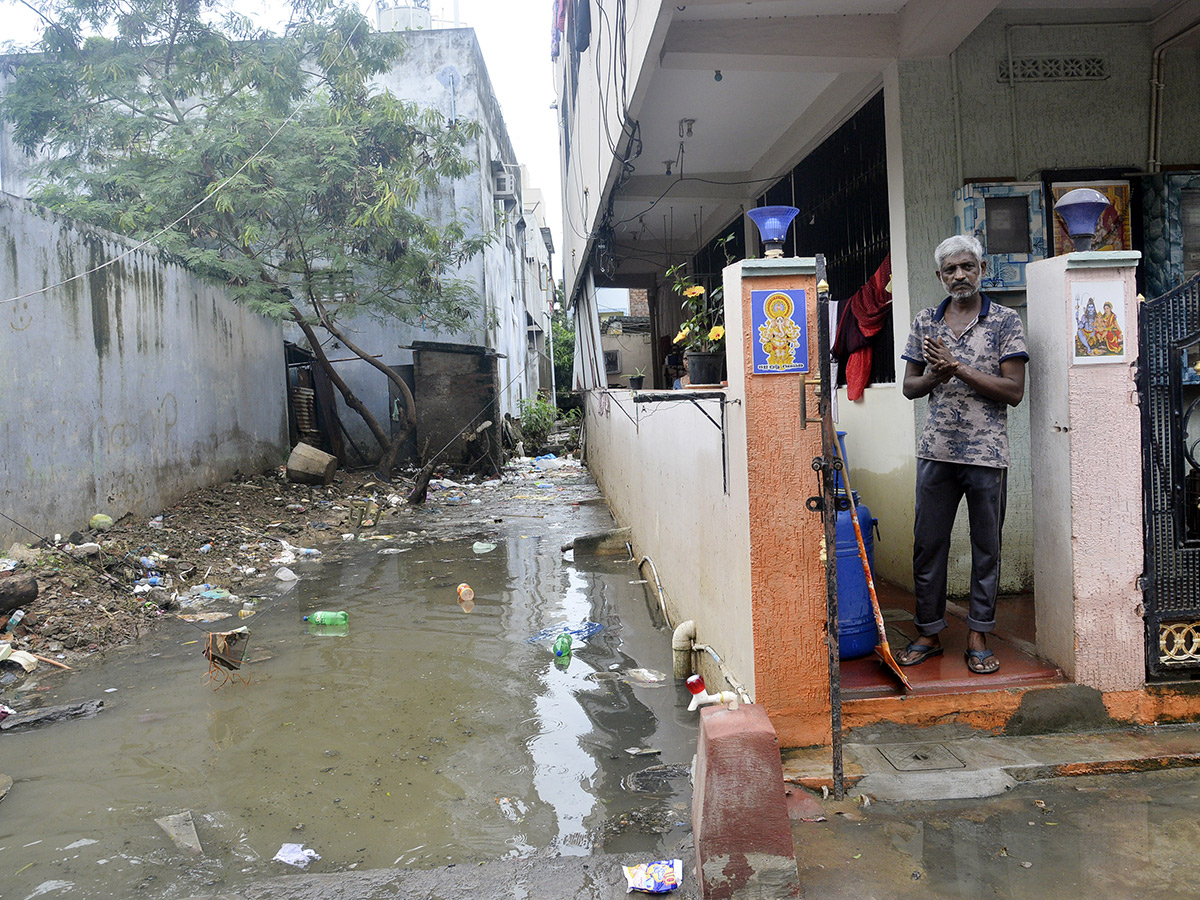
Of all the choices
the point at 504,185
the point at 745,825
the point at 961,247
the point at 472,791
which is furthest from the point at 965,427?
the point at 504,185

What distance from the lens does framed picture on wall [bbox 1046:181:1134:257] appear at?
485 centimetres

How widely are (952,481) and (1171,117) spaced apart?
119 inches

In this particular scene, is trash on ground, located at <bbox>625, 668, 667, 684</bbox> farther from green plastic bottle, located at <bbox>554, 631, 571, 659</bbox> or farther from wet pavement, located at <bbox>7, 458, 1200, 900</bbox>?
green plastic bottle, located at <bbox>554, 631, 571, 659</bbox>

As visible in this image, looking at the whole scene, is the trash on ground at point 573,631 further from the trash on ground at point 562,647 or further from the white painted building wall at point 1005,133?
the white painted building wall at point 1005,133

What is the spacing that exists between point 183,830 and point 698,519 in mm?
2637

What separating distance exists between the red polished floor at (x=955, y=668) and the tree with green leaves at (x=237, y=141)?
9524 mm

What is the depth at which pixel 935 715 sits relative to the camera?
3.34 metres

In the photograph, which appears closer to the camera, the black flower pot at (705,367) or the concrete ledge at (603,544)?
the black flower pot at (705,367)

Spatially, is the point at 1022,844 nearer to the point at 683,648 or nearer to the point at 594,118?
the point at 683,648

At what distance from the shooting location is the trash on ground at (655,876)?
2.58 m

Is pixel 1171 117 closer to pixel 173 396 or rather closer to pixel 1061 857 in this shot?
pixel 1061 857

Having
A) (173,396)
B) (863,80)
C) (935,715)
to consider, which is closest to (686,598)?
(935,715)

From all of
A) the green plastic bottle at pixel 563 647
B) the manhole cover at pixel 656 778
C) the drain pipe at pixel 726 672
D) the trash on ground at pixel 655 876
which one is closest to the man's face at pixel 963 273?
the drain pipe at pixel 726 672

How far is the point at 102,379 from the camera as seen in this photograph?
26.5ft
